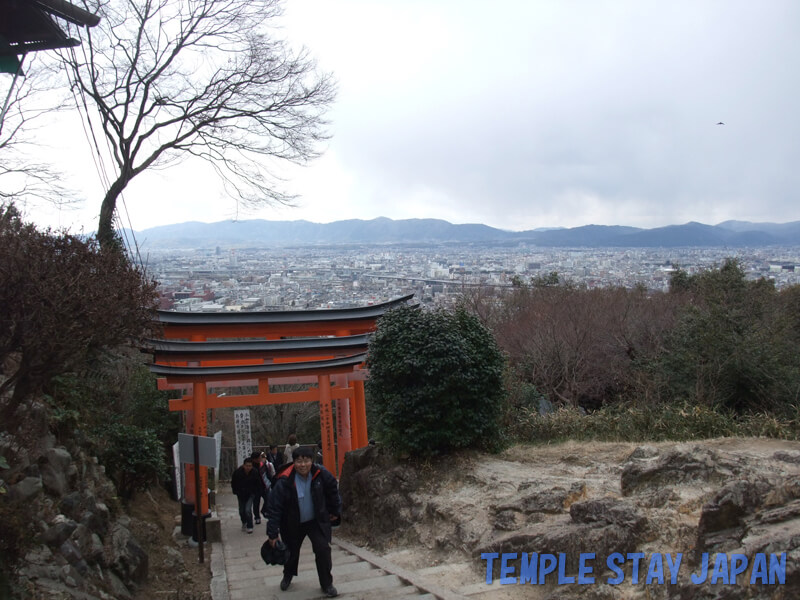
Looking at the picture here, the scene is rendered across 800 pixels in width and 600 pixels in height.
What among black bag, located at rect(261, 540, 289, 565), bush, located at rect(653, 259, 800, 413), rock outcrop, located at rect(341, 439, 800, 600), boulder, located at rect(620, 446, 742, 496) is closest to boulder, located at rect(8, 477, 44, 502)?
black bag, located at rect(261, 540, 289, 565)

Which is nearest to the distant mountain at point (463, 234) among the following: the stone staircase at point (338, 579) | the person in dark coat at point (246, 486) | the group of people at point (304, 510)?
the person in dark coat at point (246, 486)

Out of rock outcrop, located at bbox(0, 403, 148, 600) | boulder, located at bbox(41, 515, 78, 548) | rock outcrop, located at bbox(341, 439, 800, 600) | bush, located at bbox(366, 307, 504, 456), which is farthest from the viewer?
bush, located at bbox(366, 307, 504, 456)

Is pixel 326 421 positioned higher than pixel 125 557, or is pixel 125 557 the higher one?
pixel 326 421

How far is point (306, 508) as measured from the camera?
19.4ft

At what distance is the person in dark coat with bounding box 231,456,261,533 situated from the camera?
10453mm

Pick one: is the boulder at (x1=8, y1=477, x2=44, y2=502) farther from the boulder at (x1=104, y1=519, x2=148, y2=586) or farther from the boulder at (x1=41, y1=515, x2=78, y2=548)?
the boulder at (x1=104, y1=519, x2=148, y2=586)

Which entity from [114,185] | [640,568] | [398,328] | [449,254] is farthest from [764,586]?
[449,254]

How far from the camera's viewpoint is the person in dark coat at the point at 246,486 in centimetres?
1045

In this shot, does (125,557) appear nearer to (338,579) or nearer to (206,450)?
(206,450)

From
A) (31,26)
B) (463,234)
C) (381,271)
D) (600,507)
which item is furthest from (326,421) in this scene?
(463,234)

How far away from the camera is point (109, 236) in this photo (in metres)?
12.6

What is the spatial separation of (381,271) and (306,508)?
2479 centimetres

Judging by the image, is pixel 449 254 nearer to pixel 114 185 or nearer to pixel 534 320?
pixel 534 320

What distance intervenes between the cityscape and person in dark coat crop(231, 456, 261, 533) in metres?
2.80
